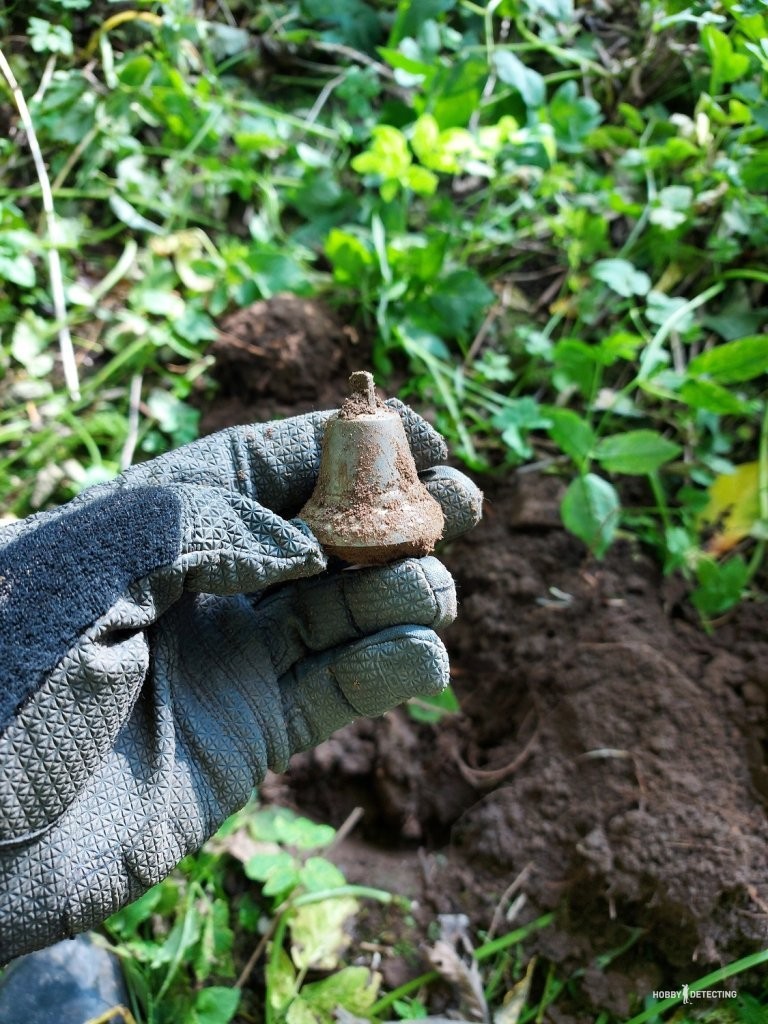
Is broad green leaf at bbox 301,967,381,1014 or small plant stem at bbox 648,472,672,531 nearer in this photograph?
broad green leaf at bbox 301,967,381,1014

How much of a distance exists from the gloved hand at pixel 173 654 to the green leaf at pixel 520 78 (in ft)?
4.09

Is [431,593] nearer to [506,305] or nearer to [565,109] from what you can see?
[506,305]

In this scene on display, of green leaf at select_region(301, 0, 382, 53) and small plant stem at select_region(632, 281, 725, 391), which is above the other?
green leaf at select_region(301, 0, 382, 53)

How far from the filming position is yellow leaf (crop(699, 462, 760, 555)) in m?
1.89

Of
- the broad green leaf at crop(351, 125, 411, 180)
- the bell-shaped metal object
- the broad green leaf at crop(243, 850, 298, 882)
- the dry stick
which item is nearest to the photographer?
the bell-shaped metal object

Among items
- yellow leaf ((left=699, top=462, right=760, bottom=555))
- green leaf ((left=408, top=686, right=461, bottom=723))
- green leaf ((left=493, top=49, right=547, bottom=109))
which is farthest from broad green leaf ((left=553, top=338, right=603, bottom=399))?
green leaf ((left=408, top=686, right=461, bottom=723))

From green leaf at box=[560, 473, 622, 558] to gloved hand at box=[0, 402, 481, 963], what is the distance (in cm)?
59

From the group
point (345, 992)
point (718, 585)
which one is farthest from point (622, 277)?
point (345, 992)

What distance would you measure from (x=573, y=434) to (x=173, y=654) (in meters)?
1.04

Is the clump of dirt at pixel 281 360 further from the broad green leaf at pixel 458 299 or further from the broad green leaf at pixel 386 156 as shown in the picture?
the broad green leaf at pixel 386 156

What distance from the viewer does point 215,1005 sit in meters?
1.38

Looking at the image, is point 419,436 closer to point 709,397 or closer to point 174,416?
point 709,397

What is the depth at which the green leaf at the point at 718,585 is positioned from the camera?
1.79 meters

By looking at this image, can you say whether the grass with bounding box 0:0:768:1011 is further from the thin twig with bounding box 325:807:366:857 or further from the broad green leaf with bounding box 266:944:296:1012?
the broad green leaf with bounding box 266:944:296:1012
